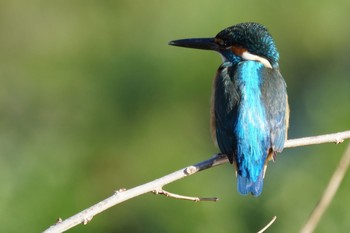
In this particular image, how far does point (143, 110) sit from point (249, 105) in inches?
Result: 78.6

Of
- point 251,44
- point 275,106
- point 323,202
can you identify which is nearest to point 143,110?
point 251,44

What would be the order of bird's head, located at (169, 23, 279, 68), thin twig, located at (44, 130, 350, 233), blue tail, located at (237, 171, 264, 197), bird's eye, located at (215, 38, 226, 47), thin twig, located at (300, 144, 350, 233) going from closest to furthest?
thin twig, located at (300, 144, 350, 233), thin twig, located at (44, 130, 350, 233), blue tail, located at (237, 171, 264, 197), bird's head, located at (169, 23, 279, 68), bird's eye, located at (215, 38, 226, 47)

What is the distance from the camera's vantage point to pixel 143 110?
6367 mm

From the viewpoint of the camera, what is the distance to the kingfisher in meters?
4.32

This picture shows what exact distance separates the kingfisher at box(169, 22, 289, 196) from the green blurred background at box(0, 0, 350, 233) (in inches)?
23.5

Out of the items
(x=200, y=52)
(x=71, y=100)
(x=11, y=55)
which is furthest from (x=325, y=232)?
(x=11, y=55)

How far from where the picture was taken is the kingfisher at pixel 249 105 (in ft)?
14.2

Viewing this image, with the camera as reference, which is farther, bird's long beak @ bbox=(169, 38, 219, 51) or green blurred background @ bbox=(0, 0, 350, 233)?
green blurred background @ bbox=(0, 0, 350, 233)

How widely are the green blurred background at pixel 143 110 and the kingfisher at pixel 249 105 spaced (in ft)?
1.95

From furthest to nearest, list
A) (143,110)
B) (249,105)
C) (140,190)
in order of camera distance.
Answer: (143,110), (249,105), (140,190)

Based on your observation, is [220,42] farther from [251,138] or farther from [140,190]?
[140,190]

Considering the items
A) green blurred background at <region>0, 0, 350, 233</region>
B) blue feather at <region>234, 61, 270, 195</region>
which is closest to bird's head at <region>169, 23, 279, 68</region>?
blue feather at <region>234, 61, 270, 195</region>

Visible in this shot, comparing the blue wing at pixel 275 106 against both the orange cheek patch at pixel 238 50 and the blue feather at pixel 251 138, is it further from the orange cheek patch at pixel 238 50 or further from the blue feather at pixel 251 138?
the orange cheek patch at pixel 238 50

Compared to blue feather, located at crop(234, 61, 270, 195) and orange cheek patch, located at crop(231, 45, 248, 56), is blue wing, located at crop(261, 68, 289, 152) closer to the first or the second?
blue feather, located at crop(234, 61, 270, 195)
